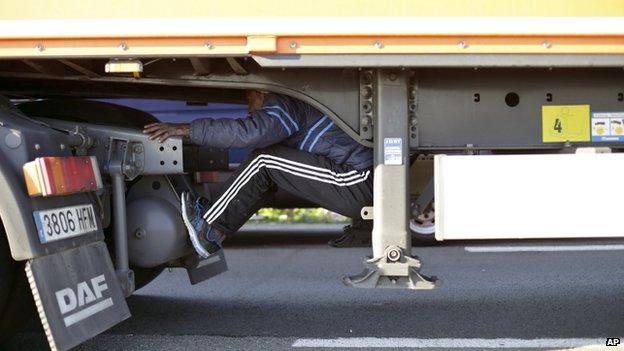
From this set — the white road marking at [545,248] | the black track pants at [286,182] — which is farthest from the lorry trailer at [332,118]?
the white road marking at [545,248]

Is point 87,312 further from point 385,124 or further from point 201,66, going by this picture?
point 385,124

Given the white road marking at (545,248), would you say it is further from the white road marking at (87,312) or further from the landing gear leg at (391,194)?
the white road marking at (87,312)

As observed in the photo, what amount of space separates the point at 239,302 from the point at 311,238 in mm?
3582

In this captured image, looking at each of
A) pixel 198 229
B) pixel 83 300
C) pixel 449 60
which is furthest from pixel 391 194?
pixel 83 300

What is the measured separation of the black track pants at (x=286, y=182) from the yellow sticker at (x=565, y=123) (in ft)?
2.91

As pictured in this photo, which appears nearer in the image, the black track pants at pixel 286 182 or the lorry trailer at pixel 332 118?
the lorry trailer at pixel 332 118

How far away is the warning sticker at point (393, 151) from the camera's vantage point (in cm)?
379

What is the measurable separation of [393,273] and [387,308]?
147cm

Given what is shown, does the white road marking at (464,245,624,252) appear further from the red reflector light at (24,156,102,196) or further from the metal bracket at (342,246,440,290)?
the red reflector light at (24,156,102,196)

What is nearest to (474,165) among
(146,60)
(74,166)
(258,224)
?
(146,60)

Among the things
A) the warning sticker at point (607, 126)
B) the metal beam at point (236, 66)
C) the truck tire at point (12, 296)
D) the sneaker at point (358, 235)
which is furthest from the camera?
the sneaker at point (358, 235)

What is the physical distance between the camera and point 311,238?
9000mm

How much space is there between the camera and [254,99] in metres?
4.22

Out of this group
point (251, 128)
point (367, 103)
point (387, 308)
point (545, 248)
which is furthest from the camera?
point (545, 248)
